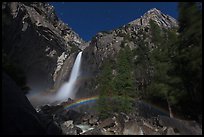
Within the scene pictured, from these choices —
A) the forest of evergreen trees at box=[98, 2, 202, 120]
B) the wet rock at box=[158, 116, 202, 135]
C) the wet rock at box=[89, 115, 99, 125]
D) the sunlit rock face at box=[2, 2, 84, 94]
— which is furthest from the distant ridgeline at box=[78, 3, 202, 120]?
the sunlit rock face at box=[2, 2, 84, 94]

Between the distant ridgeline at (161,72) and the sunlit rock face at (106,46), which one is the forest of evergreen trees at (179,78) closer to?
the distant ridgeline at (161,72)

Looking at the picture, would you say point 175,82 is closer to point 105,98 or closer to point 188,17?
point 188,17

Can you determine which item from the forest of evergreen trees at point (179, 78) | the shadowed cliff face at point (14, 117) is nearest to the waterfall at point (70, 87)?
the forest of evergreen trees at point (179, 78)

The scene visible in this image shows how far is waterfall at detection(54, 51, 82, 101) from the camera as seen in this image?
79556mm

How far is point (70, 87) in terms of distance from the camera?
269 ft

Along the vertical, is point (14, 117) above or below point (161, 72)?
below

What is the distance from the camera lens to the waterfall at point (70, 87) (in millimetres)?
79556

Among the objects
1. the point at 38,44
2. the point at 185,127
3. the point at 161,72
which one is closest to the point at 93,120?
the point at 161,72

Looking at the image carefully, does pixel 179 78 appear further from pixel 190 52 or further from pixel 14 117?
pixel 14 117

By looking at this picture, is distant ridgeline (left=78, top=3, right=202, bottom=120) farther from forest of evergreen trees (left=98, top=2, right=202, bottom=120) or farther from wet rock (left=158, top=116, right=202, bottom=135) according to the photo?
wet rock (left=158, top=116, right=202, bottom=135)

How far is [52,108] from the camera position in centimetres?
5594

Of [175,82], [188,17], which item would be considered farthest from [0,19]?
[175,82]

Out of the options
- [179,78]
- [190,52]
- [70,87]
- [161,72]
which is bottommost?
[179,78]

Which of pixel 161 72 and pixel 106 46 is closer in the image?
pixel 161 72
